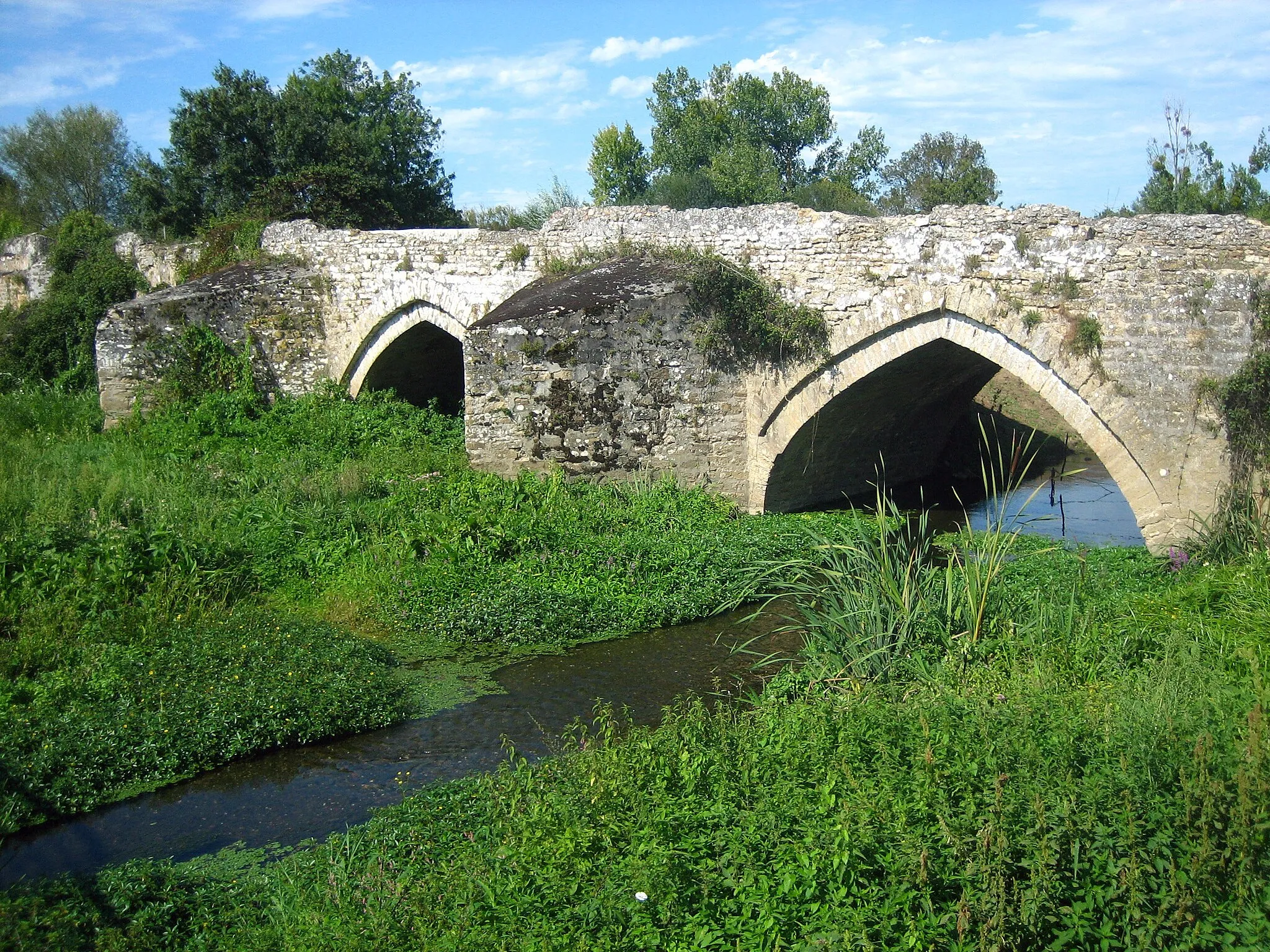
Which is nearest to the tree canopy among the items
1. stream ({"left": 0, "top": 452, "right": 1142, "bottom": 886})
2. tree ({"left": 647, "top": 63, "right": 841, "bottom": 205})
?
tree ({"left": 647, "top": 63, "right": 841, "bottom": 205})

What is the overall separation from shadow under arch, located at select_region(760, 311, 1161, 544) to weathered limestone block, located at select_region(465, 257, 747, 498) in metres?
0.63

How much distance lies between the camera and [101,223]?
1898cm

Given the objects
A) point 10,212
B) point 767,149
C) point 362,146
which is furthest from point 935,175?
point 10,212

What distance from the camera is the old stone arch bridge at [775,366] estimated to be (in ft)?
29.4

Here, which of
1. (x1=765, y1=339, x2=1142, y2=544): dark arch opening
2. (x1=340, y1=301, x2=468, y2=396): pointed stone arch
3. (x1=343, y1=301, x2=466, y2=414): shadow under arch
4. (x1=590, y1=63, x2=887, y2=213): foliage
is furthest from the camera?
(x1=590, y1=63, x2=887, y2=213): foliage

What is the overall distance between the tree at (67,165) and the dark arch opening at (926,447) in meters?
25.6

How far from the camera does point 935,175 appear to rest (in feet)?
119

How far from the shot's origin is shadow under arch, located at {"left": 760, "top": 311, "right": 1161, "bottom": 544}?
9.41 meters

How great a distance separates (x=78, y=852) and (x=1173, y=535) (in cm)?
841

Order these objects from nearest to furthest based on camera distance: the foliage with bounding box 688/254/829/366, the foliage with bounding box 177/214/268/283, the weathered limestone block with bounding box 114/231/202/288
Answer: the foliage with bounding box 688/254/829/366 → the foliage with bounding box 177/214/268/283 → the weathered limestone block with bounding box 114/231/202/288

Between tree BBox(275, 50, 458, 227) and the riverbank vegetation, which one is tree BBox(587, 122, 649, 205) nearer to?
tree BBox(275, 50, 458, 227)

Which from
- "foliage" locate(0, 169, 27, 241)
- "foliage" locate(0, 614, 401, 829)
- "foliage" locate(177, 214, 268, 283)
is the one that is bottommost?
"foliage" locate(0, 614, 401, 829)

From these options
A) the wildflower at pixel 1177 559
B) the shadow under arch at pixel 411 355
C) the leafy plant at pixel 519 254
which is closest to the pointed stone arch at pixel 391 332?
the shadow under arch at pixel 411 355

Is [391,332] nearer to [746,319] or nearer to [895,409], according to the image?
[746,319]
